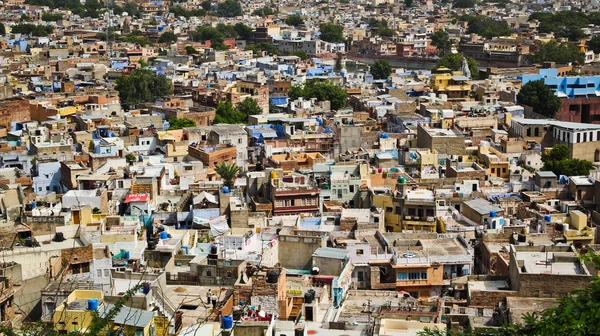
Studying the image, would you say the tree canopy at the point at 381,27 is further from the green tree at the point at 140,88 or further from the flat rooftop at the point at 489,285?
the flat rooftop at the point at 489,285

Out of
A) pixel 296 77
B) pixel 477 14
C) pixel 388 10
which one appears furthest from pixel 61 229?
pixel 388 10

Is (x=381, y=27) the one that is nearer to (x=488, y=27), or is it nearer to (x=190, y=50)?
(x=488, y=27)

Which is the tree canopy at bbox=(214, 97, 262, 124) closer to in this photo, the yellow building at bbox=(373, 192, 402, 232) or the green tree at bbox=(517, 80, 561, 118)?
the green tree at bbox=(517, 80, 561, 118)

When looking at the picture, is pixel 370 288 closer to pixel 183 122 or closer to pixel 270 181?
pixel 270 181

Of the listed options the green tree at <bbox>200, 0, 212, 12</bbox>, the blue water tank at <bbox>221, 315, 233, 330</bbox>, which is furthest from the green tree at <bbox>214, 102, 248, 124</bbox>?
the green tree at <bbox>200, 0, 212, 12</bbox>

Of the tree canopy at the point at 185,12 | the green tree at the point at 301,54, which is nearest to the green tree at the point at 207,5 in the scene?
the tree canopy at the point at 185,12

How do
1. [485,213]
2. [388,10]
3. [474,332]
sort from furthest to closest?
[388,10] → [485,213] → [474,332]
